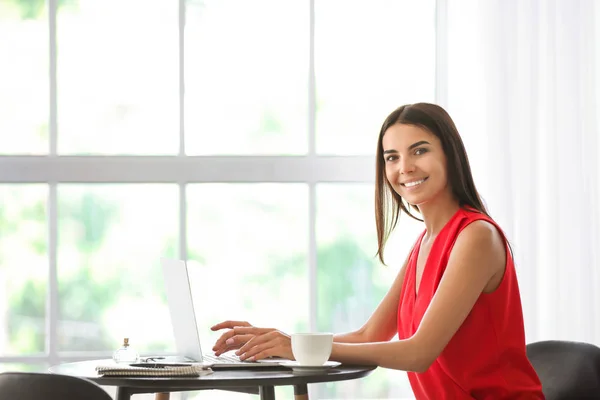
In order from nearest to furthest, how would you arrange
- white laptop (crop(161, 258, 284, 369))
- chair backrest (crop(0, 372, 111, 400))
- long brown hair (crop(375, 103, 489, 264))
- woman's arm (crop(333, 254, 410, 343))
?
1. chair backrest (crop(0, 372, 111, 400))
2. white laptop (crop(161, 258, 284, 369))
3. long brown hair (crop(375, 103, 489, 264))
4. woman's arm (crop(333, 254, 410, 343))

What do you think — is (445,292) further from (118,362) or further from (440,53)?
(440,53)

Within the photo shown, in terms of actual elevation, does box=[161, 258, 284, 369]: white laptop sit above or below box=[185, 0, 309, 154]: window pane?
below

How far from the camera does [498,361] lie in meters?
1.94

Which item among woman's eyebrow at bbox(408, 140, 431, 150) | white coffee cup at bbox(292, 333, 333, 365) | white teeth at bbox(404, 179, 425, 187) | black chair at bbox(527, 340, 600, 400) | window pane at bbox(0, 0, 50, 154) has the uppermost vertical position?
window pane at bbox(0, 0, 50, 154)

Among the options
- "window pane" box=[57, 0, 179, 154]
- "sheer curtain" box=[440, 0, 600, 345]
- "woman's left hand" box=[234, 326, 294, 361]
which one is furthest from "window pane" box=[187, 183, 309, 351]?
"woman's left hand" box=[234, 326, 294, 361]

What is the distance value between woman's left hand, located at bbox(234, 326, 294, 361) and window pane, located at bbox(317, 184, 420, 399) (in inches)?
70.1

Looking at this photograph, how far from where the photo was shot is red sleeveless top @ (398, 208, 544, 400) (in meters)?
1.92

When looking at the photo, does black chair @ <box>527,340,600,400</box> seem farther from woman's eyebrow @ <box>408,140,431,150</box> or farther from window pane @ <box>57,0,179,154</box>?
window pane @ <box>57,0,179,154</box>

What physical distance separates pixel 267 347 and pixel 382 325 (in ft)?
1.72

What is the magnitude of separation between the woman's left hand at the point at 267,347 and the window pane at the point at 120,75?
6.24 feet

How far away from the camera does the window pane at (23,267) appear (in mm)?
3547

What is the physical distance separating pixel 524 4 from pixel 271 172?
1.29m

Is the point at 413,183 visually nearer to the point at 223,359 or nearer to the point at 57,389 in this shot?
the point at 223,359

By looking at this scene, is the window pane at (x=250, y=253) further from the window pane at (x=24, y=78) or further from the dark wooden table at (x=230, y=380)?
the dark wooden table at (x=230, y=380)
